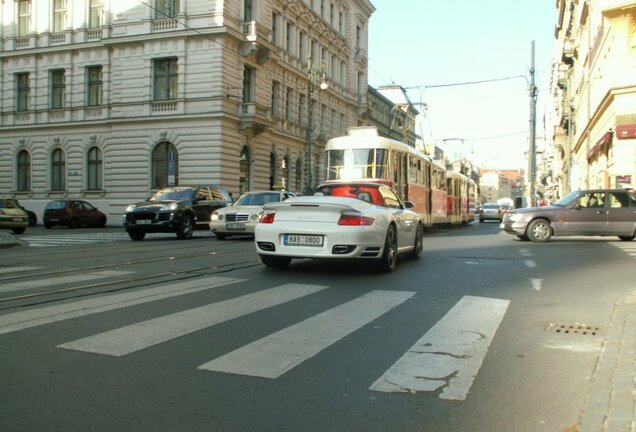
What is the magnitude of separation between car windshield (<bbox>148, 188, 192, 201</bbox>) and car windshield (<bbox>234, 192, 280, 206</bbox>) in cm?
171

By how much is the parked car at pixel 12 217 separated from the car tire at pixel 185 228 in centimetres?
840

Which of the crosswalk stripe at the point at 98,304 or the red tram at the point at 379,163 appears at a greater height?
the red tram at the point at 379,163

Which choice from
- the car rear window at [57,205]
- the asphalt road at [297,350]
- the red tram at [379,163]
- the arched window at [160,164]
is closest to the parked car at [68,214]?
the car rear window at [57,205]

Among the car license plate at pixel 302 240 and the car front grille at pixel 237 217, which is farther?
the car front grille at pixel 237 217

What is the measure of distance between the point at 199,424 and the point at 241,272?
621 cm

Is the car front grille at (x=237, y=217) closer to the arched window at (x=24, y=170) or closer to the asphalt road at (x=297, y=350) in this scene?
the asphalt road at (x=297, y=350)

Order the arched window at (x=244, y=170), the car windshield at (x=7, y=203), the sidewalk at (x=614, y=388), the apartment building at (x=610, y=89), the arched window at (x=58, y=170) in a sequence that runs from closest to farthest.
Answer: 1. the sidewalk at (x=614, y=388)
2. the car windshield at (x=7, y=203)
3. the apartment building at (x=610, y=89)
4. the arched window at (x=244, y=170)
5. the arched window at (x=58, y=170)

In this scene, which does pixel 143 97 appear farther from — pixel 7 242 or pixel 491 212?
pixel 491 212

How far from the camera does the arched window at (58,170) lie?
1604 inches

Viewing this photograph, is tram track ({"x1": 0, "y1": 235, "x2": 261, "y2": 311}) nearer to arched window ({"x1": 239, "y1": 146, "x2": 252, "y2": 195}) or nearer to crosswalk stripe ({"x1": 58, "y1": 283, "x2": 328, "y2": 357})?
crosswalk stripe ({"x1": 58, "y1": 283, "x2": 328, "y2": 357})

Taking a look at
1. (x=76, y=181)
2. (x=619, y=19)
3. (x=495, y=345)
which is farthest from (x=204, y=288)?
(x=76, y=181)

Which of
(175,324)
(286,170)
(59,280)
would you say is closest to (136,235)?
(59,280)

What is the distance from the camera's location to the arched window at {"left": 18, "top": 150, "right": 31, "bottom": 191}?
4188cm

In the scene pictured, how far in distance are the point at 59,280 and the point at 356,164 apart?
13683 millimetres
